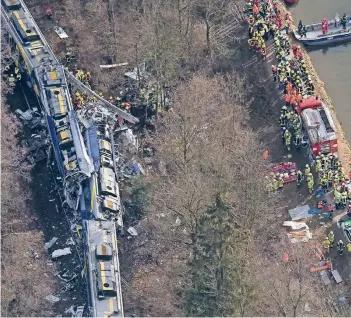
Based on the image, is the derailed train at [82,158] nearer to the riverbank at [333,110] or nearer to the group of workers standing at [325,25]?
the riverbank at [333,110]

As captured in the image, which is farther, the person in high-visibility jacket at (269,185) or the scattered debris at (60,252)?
the person in high-visibility jacket at (269,185)

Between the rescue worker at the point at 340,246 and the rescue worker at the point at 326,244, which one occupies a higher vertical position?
the rescue worker at the point at 326,244

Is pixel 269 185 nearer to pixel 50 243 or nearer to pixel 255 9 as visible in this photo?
pixel 50 243

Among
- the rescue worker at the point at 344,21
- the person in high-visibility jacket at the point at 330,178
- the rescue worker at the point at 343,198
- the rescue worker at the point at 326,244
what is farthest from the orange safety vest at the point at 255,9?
the rescue worker at the point at 326,244

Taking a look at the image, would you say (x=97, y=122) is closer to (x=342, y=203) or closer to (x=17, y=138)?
(x=17, y=138)

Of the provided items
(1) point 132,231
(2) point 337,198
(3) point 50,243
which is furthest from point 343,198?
(3) point 50,243

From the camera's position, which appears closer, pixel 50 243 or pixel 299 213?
pixel 50 243

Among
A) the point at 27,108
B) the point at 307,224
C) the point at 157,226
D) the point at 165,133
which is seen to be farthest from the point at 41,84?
the point at 307,224

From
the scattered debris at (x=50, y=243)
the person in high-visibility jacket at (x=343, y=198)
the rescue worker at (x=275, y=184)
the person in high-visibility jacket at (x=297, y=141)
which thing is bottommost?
the scattered debris at (x=50, y=243)
